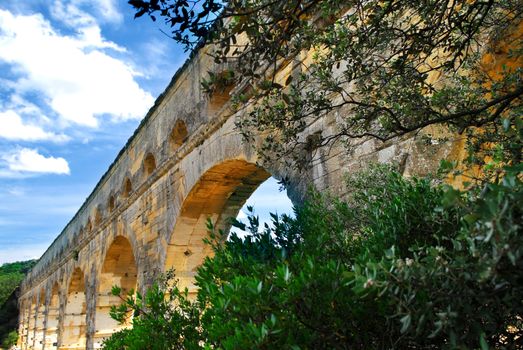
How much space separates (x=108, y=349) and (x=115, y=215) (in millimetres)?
7186

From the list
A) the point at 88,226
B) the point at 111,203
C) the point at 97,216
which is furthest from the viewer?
the point at 88,226

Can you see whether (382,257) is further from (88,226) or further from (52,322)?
(52,322)

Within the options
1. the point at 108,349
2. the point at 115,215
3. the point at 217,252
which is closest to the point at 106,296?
the point at 115,215

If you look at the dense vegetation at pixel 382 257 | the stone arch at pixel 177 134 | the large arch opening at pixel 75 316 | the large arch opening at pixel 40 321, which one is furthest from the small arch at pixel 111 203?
the large arch opening at pixel 40 321

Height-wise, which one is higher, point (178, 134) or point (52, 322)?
point (178, 134)

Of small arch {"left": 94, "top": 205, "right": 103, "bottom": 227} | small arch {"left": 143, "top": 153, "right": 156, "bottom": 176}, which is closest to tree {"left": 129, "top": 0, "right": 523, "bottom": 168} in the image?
small arch {"left": 143, "top": 153, "right": 156, "bottom": 176}

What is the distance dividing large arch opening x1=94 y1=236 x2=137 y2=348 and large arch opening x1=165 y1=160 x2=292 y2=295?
138 inches

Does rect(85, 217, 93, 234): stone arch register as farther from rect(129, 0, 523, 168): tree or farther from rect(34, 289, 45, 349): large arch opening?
rect(129, 0, 523, 168): tree

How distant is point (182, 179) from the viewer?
21.8 ft

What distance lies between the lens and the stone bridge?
3.66 meters

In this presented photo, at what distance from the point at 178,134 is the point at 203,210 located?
5.63 ft

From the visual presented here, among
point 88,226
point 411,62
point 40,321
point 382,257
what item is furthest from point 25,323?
point 382,257

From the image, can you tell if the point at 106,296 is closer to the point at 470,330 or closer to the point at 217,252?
the point at 217,252

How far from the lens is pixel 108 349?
3.17 metres
